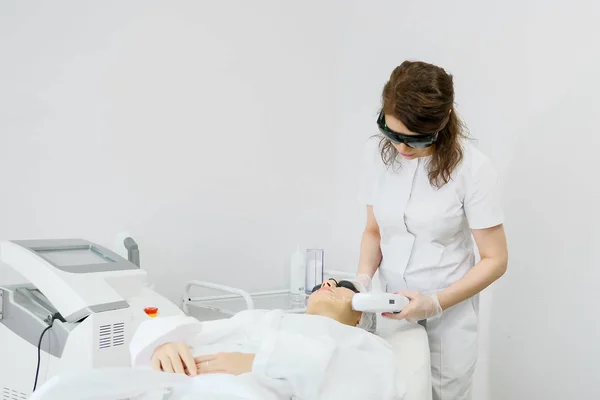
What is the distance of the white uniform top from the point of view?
152cm

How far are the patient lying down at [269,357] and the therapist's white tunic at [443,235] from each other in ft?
1.17

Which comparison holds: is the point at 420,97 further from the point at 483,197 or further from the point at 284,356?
the point at 284,356

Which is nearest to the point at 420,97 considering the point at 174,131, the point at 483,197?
the point at 483,197

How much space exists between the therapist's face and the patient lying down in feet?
1.63

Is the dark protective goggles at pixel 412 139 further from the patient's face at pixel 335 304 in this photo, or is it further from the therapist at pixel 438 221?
the patient's face at pixel 335 304

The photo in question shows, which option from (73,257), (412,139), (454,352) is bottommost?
(454,352)

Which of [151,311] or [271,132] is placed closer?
[151,311]

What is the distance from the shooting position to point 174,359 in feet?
3.81

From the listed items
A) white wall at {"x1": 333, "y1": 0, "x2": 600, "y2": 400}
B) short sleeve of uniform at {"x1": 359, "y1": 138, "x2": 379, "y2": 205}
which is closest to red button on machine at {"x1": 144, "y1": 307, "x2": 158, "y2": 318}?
short sleeve of uniform at {"x1": 359, "y1": 138, "x2": 379, "y2": 205}

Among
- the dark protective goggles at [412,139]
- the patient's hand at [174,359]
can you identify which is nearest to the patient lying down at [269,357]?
the patient's hand at [174,359]

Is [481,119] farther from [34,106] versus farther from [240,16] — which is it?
[34,106]

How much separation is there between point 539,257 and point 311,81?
126cm

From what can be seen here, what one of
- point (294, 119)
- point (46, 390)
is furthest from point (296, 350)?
point (294, 119)

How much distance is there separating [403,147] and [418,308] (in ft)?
1.34
